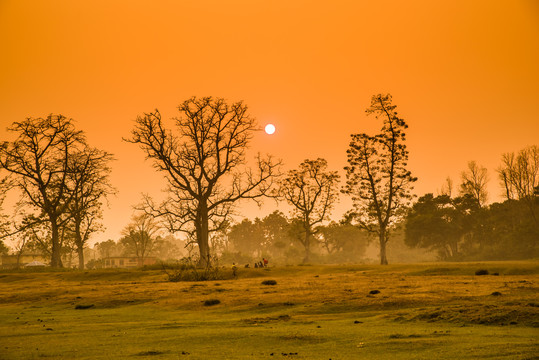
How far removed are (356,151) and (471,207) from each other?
40.7 metres

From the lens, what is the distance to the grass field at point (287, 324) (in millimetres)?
11547

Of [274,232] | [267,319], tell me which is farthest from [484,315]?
[274,232]

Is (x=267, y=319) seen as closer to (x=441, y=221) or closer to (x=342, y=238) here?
(x=441, y=221)

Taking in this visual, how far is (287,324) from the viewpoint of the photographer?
1672 cm

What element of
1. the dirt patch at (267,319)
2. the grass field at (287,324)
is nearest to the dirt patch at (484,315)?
the grass field at (287,324)

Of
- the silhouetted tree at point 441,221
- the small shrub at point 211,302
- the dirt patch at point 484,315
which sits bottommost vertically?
the dirt patch at point 484,315

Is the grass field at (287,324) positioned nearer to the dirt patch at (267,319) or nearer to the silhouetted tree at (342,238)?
the dirt patch at (267,319)

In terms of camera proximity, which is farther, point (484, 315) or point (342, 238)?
point (342, 238)

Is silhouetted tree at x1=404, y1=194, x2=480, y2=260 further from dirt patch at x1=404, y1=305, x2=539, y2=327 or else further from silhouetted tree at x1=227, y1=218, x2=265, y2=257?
silhouetted tree at x1=227, y1=218, x2=265, y2=257

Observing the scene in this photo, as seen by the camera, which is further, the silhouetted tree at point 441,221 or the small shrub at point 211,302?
the silhouetted tree at point 441,221

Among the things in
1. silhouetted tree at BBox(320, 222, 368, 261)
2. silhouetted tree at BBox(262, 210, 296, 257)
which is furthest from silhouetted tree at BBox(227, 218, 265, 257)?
silhouetted tree at BBox(320, 222, 368, 261)

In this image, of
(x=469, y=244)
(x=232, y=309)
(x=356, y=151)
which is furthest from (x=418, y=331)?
(x=469, y=244)

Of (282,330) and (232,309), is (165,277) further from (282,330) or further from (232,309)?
(282,330)

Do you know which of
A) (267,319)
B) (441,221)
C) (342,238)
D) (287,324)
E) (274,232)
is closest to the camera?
(287,324)
